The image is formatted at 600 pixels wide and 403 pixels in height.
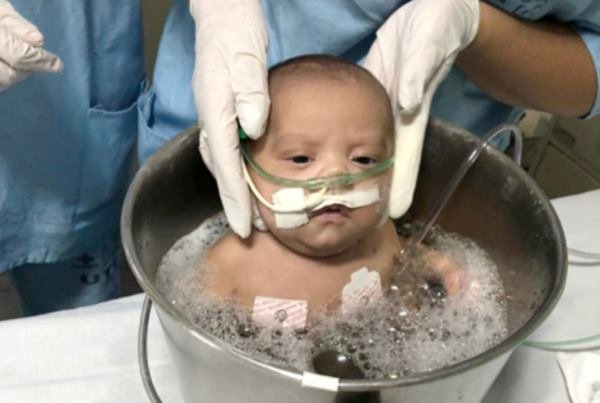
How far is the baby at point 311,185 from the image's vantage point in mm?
605

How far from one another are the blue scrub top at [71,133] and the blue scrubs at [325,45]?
6 cm

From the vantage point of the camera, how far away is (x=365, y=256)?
0.72 meters

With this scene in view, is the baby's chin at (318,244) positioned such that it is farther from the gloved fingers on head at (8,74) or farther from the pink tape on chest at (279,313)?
the gloved fingers on head at (8,74)

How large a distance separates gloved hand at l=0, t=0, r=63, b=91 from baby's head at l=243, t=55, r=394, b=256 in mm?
210

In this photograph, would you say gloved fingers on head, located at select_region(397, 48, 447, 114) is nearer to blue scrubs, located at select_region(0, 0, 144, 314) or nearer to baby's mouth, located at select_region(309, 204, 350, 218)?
baby's mouth, located at select_region(309, 204, 350, 218)

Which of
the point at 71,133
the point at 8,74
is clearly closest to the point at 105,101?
the point at 71,133

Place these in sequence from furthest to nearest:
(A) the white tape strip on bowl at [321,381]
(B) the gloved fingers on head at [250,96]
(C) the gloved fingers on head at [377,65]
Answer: (C) the gloved fingers on head at [377,65], (B) the gloved fingers on head at [250,96], (A) the white tape strip on bowl at [321,381]

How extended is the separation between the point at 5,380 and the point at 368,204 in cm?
34

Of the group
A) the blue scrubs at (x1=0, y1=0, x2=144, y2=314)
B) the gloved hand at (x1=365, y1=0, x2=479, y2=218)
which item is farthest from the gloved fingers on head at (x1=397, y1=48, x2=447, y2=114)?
the blue scrubs at (x1=0, y1=0, x2=144, y2=314)

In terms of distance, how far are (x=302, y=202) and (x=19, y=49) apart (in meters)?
0.29

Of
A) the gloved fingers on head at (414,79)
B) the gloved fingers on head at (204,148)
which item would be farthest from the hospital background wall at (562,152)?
the gloved fingers on head at (204,148)

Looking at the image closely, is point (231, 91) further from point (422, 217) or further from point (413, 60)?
point (422, 217)

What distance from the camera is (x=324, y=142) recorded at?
2.01 ft

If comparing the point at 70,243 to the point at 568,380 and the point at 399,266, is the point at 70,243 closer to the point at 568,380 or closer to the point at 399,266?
the point at 399,266
